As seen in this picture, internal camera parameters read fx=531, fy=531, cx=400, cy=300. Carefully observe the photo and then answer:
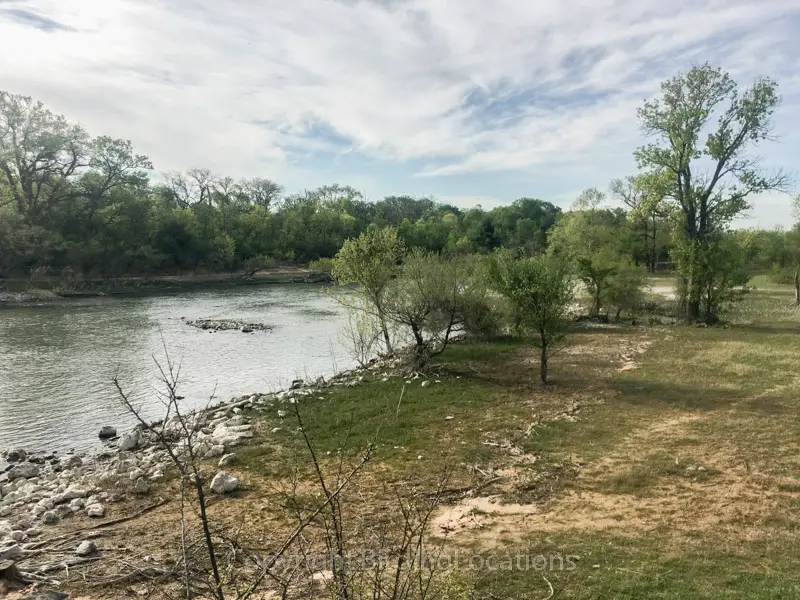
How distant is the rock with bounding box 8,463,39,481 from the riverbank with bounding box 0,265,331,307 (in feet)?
123

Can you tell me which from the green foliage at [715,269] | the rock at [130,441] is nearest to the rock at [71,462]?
the rock at [130,441]

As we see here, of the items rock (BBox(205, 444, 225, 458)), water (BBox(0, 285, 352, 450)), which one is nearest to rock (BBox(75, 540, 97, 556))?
rock (BBox(205, 444, 225, 458))

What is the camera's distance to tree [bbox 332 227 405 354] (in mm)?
19391

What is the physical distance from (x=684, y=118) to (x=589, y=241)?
97.2 feet

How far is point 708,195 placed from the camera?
1078 inches

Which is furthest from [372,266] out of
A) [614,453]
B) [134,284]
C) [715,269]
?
[134,284]

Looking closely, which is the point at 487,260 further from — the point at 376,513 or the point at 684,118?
the point at 376,513

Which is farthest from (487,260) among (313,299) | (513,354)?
(313,299)

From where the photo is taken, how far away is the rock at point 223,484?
8883 mm

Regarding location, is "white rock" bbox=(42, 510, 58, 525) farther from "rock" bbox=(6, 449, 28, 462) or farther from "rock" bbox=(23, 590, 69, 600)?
"rock" bbox=(6, 449, 28, 462)

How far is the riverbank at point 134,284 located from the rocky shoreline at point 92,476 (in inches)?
1469

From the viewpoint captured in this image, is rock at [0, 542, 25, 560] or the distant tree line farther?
the distant tree line

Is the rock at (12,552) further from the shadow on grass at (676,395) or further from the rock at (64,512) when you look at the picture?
the shadow on grass at (676,395)

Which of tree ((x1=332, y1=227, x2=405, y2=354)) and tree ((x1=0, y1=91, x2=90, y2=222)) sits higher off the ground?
tree ((x1=0, y1=91, x2=90, y2=222))
